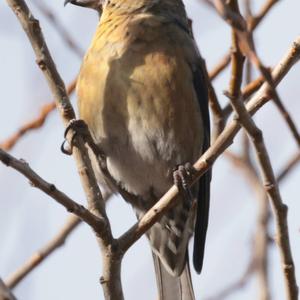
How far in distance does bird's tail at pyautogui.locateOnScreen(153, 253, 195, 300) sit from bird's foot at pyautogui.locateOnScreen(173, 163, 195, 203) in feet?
2.62

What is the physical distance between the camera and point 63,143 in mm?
3717

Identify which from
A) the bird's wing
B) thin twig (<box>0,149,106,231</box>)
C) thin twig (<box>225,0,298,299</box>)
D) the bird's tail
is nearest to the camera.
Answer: thin twig (<box>225,0,298,299</box>)

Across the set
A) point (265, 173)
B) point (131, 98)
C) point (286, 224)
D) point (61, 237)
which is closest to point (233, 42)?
point (265, 173)

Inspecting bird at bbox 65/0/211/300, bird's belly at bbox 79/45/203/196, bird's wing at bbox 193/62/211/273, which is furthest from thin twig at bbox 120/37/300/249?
bird's wing at bbox 193/62/211/273

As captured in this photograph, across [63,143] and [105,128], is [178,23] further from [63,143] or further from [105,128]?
[63,143]

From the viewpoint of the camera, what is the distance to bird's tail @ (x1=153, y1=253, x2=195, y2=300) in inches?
162

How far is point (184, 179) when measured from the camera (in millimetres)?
3486

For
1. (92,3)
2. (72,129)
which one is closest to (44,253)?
(72,129)

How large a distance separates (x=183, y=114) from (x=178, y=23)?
1.90 feet

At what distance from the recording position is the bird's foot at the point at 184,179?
319cm

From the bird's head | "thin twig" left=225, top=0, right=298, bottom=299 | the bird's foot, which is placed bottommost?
"thin twig" left=225, top=0, right=298, bottom=299

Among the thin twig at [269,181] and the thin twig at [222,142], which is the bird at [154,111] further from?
the thin twig at [269,181]

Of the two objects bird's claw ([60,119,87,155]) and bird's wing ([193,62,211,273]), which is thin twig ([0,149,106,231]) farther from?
bird's wing ([193,62,211,273])

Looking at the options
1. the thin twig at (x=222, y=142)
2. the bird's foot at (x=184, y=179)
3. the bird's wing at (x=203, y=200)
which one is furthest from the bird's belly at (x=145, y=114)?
the thin twig at (x=222, y=142)
